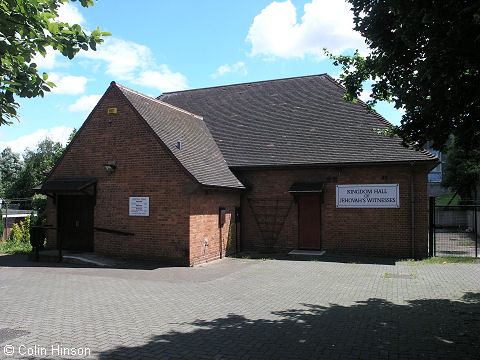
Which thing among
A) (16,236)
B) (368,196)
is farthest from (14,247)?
(368,196)

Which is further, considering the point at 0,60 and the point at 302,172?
the point at 302,172

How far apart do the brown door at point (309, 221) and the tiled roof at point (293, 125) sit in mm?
1493

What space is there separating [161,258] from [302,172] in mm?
6477

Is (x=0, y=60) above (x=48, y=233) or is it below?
above

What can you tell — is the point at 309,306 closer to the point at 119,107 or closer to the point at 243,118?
the point at 119,107

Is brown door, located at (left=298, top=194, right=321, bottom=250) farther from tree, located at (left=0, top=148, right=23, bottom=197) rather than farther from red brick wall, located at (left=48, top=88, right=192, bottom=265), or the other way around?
tree, located at (left=0, top=148, right=23, bottom=197)

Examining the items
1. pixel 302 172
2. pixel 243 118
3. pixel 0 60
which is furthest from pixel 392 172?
pixel 0 60

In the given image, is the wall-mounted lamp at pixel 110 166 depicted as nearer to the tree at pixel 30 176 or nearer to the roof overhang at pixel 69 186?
the roof overhang at pixel 69 186

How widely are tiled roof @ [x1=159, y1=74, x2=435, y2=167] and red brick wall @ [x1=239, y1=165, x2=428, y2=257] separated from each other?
57cm

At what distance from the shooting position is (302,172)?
15.7 metres

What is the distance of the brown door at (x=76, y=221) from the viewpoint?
14430mm

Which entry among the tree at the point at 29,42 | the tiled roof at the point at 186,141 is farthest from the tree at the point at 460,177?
the tree at the point at 29,42

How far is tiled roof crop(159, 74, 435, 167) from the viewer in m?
15.2

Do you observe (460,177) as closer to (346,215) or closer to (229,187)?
(346,215)
